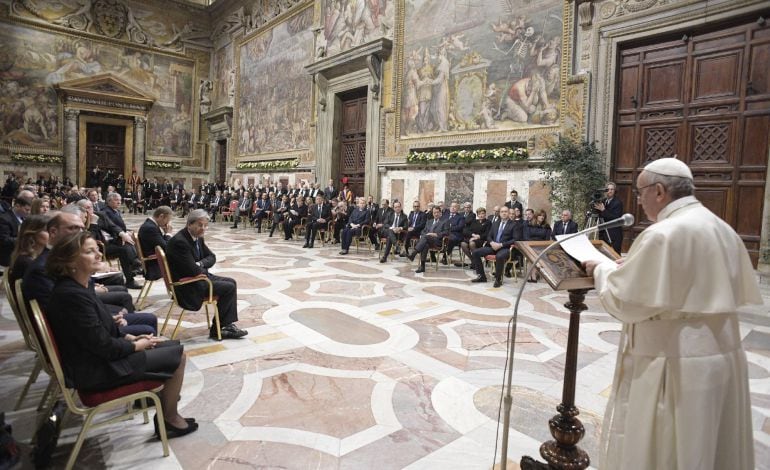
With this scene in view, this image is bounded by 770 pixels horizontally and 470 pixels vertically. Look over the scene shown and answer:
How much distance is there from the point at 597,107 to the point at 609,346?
6.16 meters

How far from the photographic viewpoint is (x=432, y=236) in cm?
843

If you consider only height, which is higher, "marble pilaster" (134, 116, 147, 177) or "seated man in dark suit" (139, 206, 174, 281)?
"marble pilaster" (134, 116, 147, 177)

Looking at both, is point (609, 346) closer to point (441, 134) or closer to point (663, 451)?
point (663, 451)

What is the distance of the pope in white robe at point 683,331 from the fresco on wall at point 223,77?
76.3 ft

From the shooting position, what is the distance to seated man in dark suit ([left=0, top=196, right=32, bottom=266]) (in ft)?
17.6

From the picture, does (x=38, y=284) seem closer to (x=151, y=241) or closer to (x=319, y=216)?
(x=151, y=241)

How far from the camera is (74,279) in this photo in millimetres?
2152

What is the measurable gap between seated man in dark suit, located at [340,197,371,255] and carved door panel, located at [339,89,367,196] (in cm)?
367

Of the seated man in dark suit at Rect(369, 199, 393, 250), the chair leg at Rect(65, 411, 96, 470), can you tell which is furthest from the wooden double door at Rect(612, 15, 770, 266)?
the chair leg at Rect(65, 411, 96, 470)

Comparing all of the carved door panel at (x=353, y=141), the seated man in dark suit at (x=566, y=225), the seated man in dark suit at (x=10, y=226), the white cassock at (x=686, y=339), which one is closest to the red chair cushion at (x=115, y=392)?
the white cassock at (x=686, y=339)

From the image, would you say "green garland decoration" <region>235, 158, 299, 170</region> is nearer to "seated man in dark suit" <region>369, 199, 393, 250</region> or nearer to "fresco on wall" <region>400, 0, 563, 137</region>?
"fresco on wall" <region>400, 0, 563, 137</region>

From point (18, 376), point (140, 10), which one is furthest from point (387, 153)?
point (140, 10)

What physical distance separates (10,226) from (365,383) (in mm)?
5169

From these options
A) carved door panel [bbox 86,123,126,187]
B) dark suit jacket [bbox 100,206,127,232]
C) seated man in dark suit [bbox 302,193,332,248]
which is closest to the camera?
dark suit jacket [bbox 100,206,127,232]
